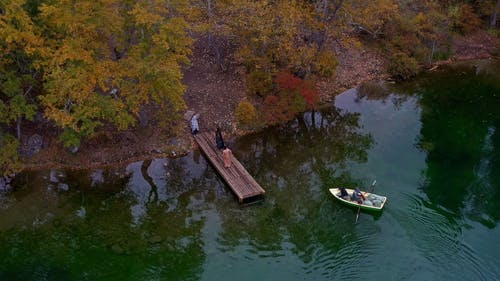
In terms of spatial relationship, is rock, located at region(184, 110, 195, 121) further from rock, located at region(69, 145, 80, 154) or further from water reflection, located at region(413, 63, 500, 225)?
water reflection, located at region(413, 63, 500, 225)

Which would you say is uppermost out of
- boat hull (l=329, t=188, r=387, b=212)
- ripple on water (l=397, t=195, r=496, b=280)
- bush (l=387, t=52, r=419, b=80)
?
bush (l=387, t=52, r=419, b=80)

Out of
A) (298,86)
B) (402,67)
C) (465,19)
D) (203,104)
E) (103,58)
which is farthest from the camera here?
(465,19)

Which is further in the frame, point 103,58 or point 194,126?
point 194,126

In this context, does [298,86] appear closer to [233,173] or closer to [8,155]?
[233,173]

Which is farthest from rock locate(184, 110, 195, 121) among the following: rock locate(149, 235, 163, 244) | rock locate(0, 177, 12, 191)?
rock locate(0, 177, 12, 191)

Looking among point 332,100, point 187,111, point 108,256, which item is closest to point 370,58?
point 332,100

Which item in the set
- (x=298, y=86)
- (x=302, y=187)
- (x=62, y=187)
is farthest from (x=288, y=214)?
(x=62, y=187)

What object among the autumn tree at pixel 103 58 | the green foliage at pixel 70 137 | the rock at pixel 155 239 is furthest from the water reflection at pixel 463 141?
the green foliage at pixel 70 137
